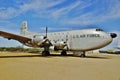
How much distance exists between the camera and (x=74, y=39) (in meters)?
32.7

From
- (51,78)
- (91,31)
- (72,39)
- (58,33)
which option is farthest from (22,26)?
(51,78)

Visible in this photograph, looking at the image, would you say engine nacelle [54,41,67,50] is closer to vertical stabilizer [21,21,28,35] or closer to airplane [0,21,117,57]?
airplane [0,21,117,57]

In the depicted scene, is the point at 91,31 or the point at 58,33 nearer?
the point at 91,31

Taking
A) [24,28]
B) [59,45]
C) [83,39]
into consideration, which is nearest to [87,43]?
[83,39]

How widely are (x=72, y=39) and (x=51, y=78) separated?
22949 millimetres

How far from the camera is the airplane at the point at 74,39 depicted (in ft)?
98.4

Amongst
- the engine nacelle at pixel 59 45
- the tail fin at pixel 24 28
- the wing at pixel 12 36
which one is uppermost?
the tail fin at pixel 24 28

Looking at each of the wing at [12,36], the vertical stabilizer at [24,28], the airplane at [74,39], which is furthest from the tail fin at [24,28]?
the wing at [12,36]

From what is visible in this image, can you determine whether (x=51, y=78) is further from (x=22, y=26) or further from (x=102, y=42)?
(x=22, y=26)

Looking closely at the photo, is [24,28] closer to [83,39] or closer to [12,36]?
[12,36]

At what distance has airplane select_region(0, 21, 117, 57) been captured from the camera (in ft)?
98.4

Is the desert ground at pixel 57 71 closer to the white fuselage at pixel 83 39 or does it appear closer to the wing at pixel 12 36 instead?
the white fuselage at pixel 83 39

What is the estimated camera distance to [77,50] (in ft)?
107

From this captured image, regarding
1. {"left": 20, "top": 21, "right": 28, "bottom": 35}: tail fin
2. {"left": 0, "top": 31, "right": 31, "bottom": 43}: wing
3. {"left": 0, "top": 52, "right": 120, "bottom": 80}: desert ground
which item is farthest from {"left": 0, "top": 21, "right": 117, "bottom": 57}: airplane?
{"left": 0, "top": 52, "right": 120, "bottom": 80}: desert ground
